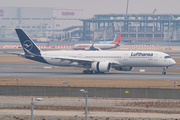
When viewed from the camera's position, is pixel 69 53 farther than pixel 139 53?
Yes

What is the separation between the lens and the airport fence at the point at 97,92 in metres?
43.3

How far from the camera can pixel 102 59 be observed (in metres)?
69.9

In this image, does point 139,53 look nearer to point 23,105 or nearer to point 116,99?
point 116,99

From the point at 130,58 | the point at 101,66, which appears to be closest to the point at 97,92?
the point at 101,66

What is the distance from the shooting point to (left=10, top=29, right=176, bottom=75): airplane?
220 feet

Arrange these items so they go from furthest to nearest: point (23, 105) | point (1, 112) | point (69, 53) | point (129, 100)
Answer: point (69, 53) → point (129, 100) → point (23, 105) → point (1, 112)

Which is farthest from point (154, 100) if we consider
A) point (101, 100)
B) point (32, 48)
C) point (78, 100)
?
point (32, 48)

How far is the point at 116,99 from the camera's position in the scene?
141 ft

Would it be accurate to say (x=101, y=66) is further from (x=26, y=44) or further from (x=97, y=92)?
(x=97, y=92)

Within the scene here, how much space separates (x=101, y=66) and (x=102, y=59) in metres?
3.23

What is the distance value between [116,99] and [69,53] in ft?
105

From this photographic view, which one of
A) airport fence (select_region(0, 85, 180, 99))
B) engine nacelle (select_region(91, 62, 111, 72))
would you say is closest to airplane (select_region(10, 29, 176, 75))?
engine nacelle (select_region(91, 62, 111, 72))

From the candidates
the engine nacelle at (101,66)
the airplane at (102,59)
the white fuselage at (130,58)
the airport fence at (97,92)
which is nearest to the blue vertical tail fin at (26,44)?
the airplane at (102,59)

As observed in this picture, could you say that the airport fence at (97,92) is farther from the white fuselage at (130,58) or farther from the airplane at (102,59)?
the white fuselage at (130,58)
